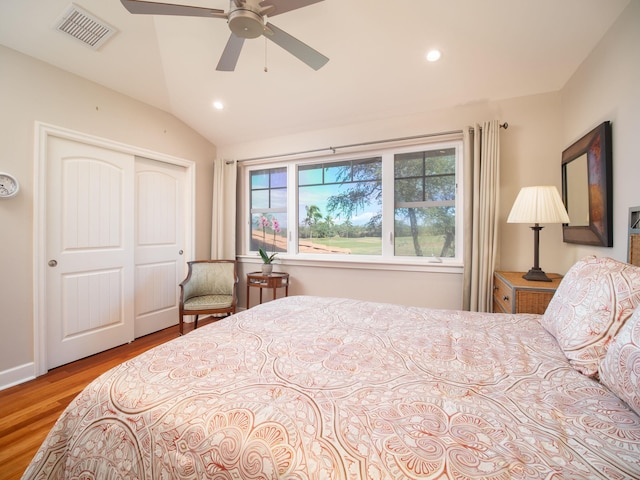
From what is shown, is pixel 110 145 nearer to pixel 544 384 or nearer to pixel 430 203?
pixel 430 203

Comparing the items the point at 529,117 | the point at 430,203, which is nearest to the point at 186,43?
the point at 430,203

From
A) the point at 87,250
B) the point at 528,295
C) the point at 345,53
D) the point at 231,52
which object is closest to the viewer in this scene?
the point at 231,52

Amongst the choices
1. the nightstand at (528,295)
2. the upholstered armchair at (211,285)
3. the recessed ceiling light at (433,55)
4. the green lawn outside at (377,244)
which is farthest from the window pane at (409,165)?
the upholstered armchair at (211,285)

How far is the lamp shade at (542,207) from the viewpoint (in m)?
1.87

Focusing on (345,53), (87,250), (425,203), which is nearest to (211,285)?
(87,250)

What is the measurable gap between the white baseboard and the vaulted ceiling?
243 cm

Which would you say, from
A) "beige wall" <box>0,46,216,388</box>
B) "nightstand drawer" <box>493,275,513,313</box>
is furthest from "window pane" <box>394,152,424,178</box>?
"beige wall" <box>0,46,216,388</box>

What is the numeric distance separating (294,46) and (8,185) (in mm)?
2319

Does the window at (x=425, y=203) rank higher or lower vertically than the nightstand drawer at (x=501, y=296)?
higher

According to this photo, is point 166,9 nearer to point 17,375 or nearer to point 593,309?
point 593,309

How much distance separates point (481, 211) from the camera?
2387 mm

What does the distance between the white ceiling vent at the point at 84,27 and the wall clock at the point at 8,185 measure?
3.77 ft

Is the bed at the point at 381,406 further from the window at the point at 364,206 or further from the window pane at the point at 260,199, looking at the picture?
the window pane at the point at 260,199

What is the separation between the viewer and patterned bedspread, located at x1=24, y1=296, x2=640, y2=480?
0.55 metres
